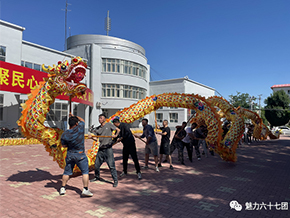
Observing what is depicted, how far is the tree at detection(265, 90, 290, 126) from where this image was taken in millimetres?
32312

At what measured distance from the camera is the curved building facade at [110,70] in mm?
25391

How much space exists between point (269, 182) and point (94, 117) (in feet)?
69.9

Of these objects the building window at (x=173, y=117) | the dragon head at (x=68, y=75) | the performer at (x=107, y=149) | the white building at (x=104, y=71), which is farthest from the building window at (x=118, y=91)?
the performer at (x=107, y=149)

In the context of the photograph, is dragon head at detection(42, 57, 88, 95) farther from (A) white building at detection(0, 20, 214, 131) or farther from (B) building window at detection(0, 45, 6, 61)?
(A) white building at detection(0, 20, 214, 131)

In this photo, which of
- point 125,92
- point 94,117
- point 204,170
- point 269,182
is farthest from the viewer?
point 125,92

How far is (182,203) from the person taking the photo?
440 centimetres

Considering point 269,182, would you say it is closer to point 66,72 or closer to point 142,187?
point 142,187

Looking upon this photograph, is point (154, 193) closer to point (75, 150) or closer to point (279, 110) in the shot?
point (75, 150)

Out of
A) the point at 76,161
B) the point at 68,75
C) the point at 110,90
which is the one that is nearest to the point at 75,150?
the point at 76,161

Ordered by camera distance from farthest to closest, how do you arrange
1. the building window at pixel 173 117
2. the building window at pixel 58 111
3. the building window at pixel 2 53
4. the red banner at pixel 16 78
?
the building window at pixel 173 117 → the building window at pixel 58 111 → the building window at pixel 2 53 → the red banner at pixel 16 78

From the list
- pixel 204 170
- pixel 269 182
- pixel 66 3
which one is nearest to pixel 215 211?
pixel 269 182

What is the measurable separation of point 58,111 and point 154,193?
55.2 feet

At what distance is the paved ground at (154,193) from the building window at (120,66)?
66.5 ft

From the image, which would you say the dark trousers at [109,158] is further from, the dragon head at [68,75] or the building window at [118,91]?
the building window at [118,91]
